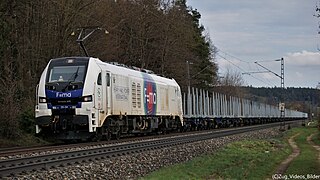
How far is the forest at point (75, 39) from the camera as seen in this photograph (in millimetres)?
25703

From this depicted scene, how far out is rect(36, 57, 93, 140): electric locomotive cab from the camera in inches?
858

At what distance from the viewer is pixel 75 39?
3484cm

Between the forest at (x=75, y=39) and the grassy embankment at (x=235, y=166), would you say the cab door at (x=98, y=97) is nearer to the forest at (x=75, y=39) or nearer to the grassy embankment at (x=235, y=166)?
the forest at (x=75, y=39)

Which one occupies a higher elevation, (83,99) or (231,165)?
(83,99)

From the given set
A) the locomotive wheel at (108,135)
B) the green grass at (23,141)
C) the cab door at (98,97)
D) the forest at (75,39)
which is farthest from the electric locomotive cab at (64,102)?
the forest at (75,39)

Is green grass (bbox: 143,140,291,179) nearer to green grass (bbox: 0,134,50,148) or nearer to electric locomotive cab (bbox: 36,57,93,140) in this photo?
electric locomotive cab (bbox: 36,57,93,140)

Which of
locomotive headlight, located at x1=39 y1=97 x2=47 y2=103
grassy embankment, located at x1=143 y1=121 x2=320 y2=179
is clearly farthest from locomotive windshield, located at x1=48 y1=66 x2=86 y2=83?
grassy embankment, located at x1=143 y1=121 x2=320 y2=179

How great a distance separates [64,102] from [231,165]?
26.9 ft

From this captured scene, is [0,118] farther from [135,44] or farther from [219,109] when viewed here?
[219,109]

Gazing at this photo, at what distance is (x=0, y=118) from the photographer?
76.9 ft

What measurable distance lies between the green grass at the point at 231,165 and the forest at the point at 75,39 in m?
10.0

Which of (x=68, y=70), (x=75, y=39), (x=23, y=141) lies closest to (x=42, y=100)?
(x=68, y=70)

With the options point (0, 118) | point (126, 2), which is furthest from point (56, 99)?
point (126, 2)

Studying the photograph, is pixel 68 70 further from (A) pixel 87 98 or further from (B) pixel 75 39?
(B) pixel 75 39
